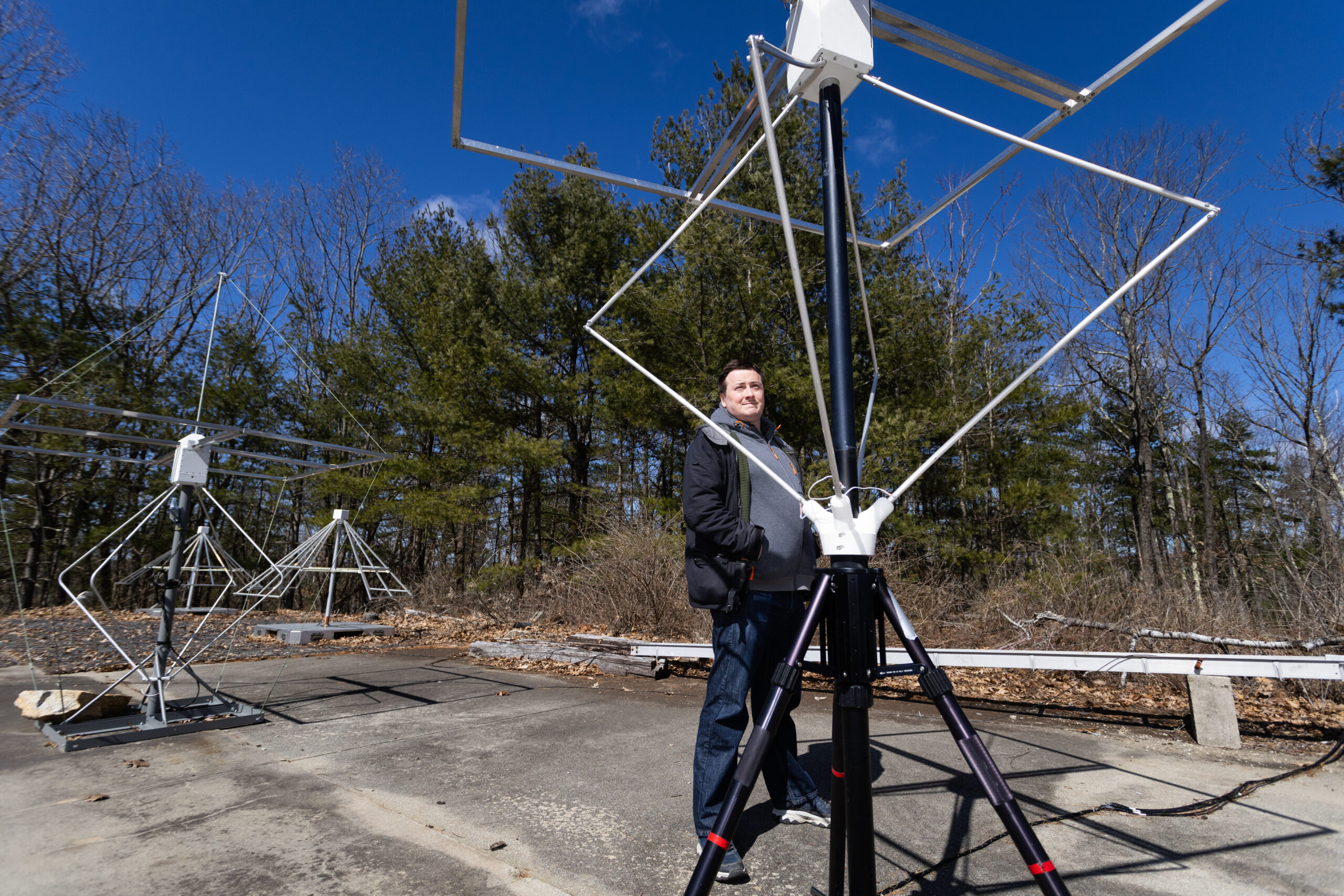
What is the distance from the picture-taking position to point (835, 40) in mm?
1423

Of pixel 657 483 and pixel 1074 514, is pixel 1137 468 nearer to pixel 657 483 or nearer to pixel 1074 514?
pixel 1074 514

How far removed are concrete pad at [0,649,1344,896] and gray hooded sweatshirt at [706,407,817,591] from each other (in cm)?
87

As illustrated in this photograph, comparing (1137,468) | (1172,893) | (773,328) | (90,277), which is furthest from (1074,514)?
(90,277)

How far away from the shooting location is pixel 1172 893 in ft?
5.91

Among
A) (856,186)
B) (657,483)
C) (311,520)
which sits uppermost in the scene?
(856,186)

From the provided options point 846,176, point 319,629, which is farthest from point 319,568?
point 846,176

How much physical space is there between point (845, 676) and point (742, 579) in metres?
0.86

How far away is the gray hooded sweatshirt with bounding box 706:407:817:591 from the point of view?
2201mm

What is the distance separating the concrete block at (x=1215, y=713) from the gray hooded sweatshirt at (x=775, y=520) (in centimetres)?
254

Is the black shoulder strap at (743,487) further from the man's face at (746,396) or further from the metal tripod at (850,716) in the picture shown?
the metal tripod at (850,716)

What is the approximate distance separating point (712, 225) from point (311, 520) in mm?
12011

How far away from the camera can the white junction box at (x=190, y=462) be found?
367 centimetres

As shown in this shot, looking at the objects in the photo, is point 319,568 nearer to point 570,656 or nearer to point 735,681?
point 570,656

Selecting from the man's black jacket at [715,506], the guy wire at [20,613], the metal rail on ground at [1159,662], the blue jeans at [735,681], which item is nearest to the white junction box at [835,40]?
the man's black jacket at [715,506]
